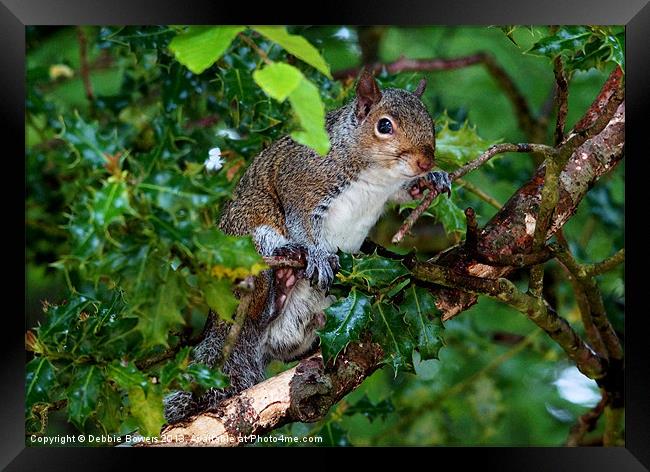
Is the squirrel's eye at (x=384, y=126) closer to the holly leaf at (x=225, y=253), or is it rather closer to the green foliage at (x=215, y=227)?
the green foliage at (x=215, y=227)

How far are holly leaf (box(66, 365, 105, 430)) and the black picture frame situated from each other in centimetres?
29

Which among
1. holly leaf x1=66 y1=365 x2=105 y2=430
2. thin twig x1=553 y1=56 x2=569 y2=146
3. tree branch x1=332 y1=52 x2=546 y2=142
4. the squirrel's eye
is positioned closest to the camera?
holly leaf x1=66 y1=365 x2=105 y2=430

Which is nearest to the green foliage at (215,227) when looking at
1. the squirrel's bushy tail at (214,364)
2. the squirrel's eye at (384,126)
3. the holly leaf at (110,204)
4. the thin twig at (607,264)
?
the holly leaf at (110,204)

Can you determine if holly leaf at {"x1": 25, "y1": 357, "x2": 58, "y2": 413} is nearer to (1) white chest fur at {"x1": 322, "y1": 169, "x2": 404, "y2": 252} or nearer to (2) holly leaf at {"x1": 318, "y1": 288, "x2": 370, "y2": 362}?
(2) holly leaf at {"x1": 318, "y1": 288, "x2": 370, "y2": 362}

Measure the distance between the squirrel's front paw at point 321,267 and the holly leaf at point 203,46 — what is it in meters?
1.18

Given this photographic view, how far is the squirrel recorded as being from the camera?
278 centimetres

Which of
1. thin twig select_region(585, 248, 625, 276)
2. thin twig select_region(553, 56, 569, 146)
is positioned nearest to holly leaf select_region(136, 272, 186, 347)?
thin twig select_region(553, 56, 569, 146)

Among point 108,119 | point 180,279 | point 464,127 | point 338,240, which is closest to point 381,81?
point 464,127

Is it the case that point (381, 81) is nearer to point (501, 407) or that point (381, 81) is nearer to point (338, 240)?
point (338, 240)

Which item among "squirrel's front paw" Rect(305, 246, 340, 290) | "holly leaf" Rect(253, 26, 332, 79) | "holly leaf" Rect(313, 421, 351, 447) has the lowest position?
"holly leaf" Rect(313, 421, 351, 447)

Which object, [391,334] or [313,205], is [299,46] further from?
[313,205]

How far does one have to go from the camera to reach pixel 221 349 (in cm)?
272

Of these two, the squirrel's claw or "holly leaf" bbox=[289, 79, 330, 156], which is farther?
the squirrel's claw

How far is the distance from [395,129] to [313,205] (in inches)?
13.9
